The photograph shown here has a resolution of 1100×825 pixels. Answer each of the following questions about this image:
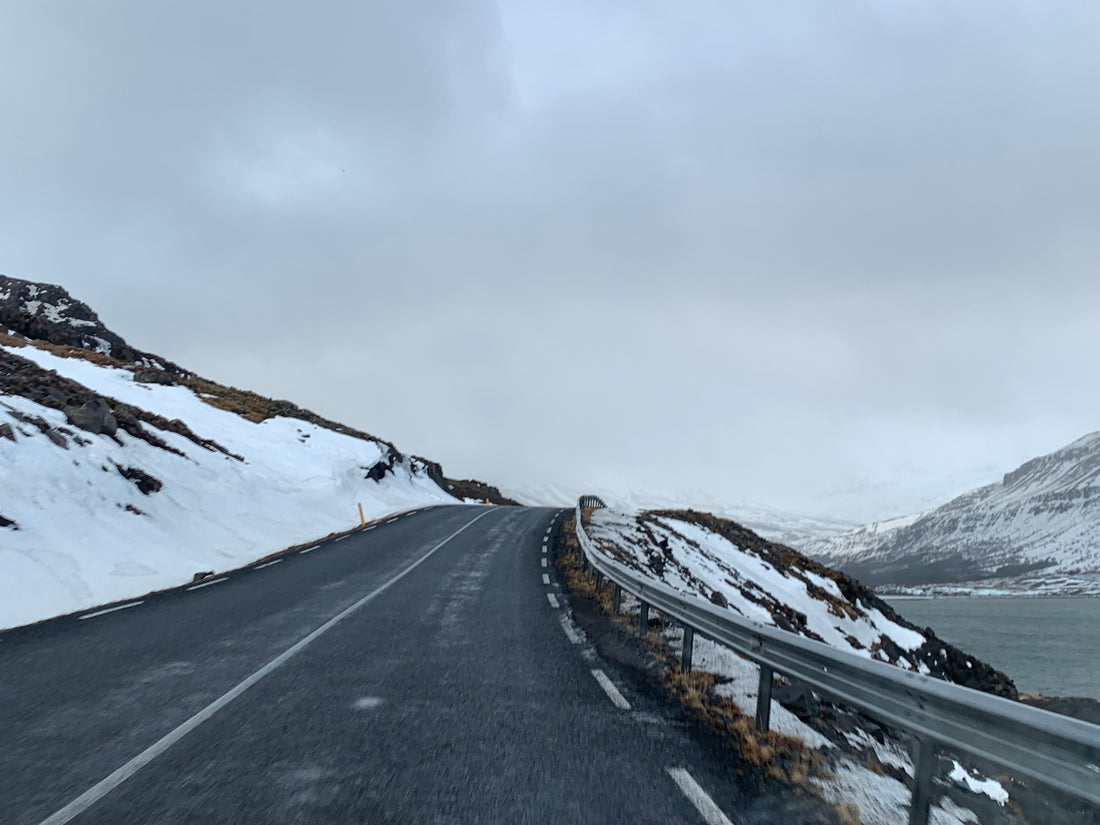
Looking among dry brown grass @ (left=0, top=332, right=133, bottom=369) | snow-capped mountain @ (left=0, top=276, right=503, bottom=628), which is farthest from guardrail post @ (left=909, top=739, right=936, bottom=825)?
dry brown grass @ (left=0, top=332, right=133, bottom=369)

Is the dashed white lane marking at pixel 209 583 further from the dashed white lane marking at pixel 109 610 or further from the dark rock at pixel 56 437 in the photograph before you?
the dark rock at pixel 56 437

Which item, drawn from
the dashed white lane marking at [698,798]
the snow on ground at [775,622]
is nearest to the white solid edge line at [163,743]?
the dashed white lane marking at [698,798]

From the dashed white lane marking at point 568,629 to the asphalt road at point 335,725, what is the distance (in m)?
0.05

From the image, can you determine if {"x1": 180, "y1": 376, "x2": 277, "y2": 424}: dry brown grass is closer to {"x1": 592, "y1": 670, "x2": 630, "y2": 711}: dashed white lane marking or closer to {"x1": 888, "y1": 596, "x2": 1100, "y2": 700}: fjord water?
{"x1": 592, "y1": 670, "x2": 630, "y2": 711}: dashed white lane marking

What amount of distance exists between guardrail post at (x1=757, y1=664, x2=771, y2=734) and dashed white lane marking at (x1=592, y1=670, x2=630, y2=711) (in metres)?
1.16

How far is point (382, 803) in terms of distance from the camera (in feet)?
12.9

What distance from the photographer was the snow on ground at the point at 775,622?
452 centimetres

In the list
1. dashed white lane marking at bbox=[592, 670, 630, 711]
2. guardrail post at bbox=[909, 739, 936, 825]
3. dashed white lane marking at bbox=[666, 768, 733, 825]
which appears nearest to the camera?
guardrail post at bbox=[909, 739, 936, 825]

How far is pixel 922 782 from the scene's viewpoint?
11.9ft

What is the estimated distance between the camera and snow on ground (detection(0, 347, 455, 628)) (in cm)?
1223

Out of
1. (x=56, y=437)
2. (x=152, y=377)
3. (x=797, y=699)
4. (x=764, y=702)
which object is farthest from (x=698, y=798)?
(x=152, y=377)

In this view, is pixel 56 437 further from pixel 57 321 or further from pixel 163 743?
pixel 57 321

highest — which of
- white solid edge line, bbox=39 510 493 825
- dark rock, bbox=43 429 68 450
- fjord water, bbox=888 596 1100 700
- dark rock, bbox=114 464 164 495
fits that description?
dark rock, bbox=43 429 68 450

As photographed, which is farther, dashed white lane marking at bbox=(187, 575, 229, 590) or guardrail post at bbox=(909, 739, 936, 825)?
dashed white lane marking at bbox=(187, 575, 229, 590)
